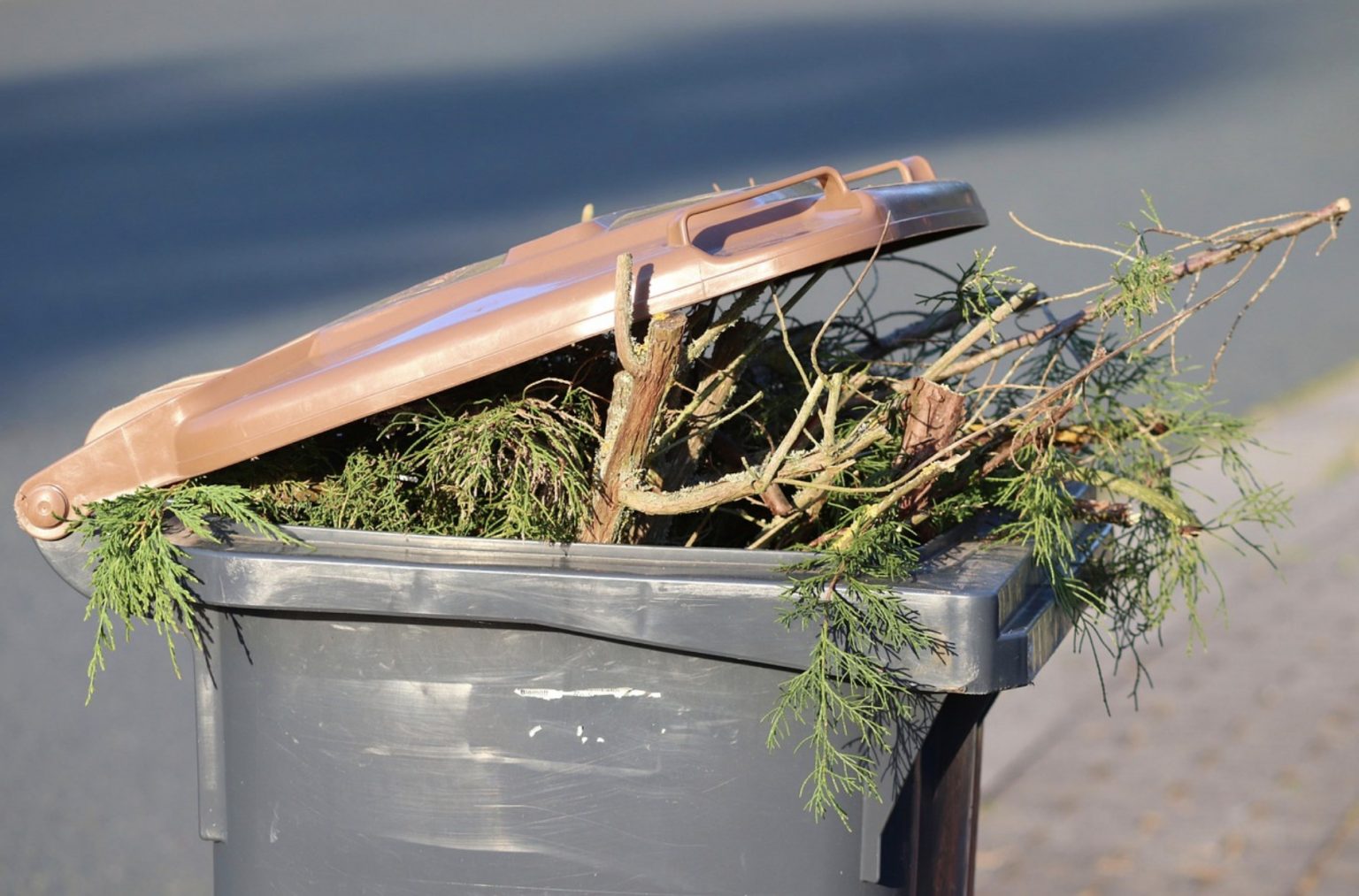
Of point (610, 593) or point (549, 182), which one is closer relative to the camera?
point (610, 593)

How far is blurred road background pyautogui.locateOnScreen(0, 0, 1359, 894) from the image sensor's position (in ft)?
13.1

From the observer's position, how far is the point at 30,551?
5.29 meters

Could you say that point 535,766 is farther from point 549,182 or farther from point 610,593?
point 549,182

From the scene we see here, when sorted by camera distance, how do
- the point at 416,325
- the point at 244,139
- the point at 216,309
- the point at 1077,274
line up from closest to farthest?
the point at 416,325, the point at 216,309, the point at 1077,274, the point at 244,139

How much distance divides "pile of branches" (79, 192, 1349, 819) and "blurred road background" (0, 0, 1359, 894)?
1.90 metres

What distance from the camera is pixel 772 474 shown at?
1.67 m

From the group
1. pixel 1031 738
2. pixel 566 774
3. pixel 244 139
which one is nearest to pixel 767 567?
pixel 566 774

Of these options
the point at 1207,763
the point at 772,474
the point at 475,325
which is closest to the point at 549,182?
the point at 1207,763

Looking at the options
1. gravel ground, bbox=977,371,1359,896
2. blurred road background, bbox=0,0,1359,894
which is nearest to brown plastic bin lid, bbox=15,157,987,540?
gravel ground, bbox=977,371,1359,896

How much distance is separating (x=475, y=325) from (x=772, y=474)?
0.38m

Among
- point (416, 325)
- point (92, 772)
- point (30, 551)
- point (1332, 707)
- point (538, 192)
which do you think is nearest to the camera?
point (416, 325)

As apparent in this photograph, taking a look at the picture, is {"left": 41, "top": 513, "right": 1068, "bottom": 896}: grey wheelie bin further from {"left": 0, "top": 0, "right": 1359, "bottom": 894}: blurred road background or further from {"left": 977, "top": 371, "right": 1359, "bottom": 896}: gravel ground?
{"left": 0, "top": 0, "right": 1359, "bottom": 894}: blurred road background

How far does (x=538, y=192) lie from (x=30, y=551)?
425 centimetres

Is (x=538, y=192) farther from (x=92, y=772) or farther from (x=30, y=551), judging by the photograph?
(x=92, y=772)
